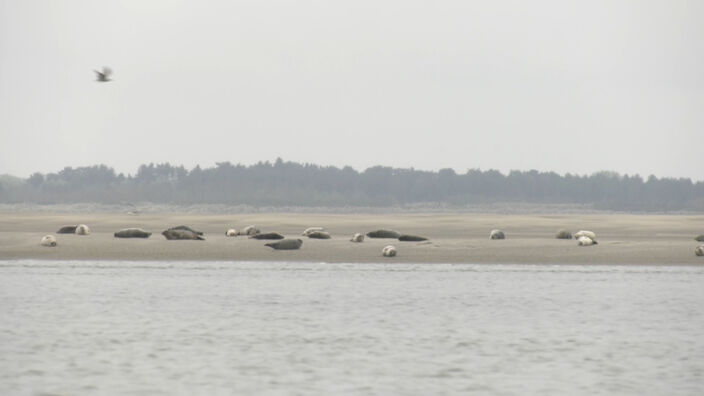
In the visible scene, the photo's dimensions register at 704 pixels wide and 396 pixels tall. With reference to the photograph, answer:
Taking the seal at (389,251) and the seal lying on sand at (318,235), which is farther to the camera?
the seal lying on sand at (318,235)

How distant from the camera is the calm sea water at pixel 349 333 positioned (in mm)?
12680

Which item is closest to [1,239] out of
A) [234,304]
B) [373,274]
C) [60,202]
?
[373,274]

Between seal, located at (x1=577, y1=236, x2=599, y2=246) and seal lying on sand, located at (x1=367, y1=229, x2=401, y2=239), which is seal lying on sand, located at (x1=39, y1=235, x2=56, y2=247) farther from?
seal, located at (x1=577, y1=236, x2=599, y2=246)

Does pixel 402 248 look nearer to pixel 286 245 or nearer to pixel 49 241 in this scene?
pixel 286 245

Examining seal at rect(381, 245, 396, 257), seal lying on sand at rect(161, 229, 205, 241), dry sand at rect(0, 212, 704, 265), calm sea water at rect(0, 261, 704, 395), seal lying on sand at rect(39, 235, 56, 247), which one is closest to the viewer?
calm sea water at rect(0, 261, 704, 395)

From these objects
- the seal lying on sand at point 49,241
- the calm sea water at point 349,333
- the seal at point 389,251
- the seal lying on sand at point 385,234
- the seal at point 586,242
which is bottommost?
the calm sea water at point 349,333

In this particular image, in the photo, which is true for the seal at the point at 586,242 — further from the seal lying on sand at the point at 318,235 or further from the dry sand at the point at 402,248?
the seal lying on sand at the point at 318,235

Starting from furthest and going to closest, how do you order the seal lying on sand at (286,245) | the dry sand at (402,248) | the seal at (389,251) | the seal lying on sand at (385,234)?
1. the seal lying on sand at (385,234)
2. the seal lying on sand at (286,245)
3. the seal at (389,251)
4. the dry sand at (402,248)

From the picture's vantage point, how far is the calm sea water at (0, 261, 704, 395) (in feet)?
41.6

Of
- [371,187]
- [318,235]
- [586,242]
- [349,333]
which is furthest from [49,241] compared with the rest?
[371,187]

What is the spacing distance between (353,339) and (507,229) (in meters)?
34.3

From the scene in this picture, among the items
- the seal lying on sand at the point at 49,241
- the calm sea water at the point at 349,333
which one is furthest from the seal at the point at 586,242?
the seal lying on sand at the point at 49,241

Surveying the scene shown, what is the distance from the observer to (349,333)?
16844 millimetres

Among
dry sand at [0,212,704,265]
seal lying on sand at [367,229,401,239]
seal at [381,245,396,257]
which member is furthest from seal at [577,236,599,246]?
seal at [381,245,396,257]
